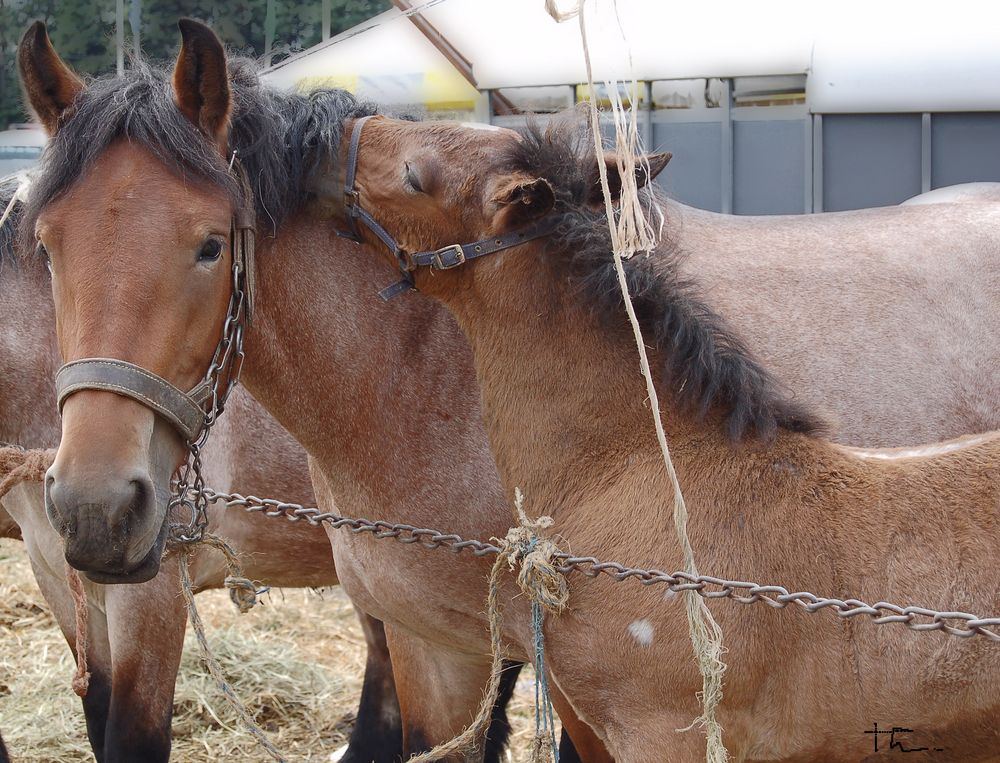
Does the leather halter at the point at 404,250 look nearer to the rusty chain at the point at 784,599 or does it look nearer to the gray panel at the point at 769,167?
the rusty chain at the point at 784,599

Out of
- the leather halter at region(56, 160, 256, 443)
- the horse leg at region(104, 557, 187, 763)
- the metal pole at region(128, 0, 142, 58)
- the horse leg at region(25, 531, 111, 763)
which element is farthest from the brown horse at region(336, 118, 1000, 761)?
the metal pole at region(128, 0, 142, 58)

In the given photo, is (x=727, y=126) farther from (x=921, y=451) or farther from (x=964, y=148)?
(x=921, y=451)

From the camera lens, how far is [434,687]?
3.05 m

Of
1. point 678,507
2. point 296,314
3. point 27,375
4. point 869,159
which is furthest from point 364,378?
point 869,159

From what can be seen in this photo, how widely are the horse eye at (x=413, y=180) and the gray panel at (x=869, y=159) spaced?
97.4 inches

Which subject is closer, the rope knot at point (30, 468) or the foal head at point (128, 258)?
the foal head at point (128, 258)

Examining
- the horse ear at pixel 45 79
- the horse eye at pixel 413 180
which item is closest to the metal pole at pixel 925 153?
the horse eye at pixel 413 180

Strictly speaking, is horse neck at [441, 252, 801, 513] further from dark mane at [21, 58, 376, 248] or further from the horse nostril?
the horse nostril

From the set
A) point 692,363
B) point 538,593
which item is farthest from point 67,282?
point 692,363

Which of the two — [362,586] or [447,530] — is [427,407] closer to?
[447,530]

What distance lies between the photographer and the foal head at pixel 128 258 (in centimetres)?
189

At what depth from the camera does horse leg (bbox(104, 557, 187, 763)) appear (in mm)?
3293

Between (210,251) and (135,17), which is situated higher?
(135,17)

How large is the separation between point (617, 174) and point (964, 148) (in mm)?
2438
